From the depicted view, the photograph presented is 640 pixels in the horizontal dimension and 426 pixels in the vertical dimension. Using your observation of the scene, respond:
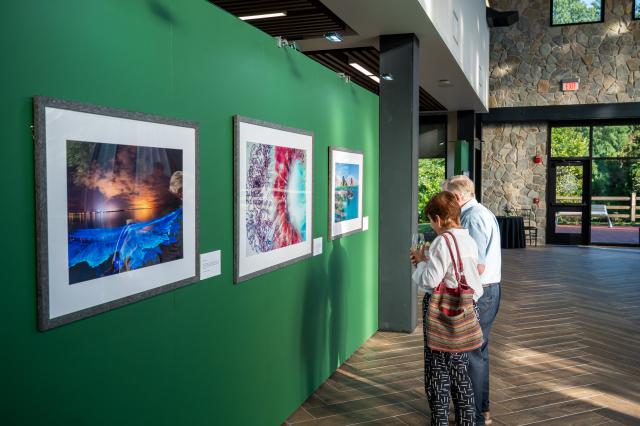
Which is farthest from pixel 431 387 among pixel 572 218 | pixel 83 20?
pixel 572 218

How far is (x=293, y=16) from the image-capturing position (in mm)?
5863

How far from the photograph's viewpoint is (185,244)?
260 cm

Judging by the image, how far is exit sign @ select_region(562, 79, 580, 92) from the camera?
14641 mm

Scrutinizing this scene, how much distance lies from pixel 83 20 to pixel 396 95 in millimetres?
4365

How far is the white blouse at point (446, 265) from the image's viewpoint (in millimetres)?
2990

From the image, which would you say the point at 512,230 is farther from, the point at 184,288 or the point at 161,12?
the point at 161,12

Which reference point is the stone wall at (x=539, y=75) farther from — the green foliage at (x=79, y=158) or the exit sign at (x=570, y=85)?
the green foliage at (x=79, y=158)

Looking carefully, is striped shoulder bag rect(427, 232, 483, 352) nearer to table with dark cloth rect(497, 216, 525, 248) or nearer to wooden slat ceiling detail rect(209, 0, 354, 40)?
wooden slat ceiling detail rect(209, 0, 354, 40)

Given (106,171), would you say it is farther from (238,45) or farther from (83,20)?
(238,45)

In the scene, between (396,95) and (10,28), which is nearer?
(10,28)

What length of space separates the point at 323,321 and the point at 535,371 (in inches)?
76.2

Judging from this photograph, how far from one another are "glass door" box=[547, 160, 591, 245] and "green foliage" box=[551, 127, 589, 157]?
22 cm

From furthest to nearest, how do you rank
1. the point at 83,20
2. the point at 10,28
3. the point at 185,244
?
the point at 185,244 < the point at 83,20 < the point at 10,28

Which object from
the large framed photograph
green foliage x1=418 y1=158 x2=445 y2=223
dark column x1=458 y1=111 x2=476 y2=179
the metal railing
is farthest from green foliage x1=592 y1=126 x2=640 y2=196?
the large framed photograph
